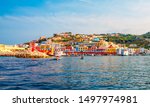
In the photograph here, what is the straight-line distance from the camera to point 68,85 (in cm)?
1061

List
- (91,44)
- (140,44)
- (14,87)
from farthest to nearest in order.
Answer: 1. (140,44)
2. (91,44)
3. (14,87)

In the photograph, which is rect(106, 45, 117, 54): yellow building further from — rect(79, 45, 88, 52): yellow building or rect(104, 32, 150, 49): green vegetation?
rect(104, 32, 150, 49): green vegetation

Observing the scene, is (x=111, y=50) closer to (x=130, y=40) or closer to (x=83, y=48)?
(x=83, y=48)

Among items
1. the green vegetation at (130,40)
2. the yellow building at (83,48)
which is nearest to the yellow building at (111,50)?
the yellow building at (83,48)

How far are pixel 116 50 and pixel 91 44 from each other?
30.7 ft

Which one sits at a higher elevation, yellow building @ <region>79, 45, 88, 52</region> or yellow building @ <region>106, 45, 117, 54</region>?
yellow building @ <region>79, 45, 88, 52</region>

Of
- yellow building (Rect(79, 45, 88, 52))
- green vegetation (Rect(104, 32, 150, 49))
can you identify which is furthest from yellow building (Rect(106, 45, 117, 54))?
green vegetation (Rect(104, 32, 150, 49))

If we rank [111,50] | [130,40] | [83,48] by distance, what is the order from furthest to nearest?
[130,40] < [111,50] < [83,48]

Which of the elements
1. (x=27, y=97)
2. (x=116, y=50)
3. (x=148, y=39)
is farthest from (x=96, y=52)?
(x=27, y=97)

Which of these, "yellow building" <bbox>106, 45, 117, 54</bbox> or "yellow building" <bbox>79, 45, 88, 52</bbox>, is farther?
"yellow building" <bbox>106, 45, 117, 54</bbox>

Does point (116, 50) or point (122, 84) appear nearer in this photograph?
point (122, 84)

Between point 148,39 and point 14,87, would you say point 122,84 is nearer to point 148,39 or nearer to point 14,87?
point 14,87

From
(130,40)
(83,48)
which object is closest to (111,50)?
(83,48)

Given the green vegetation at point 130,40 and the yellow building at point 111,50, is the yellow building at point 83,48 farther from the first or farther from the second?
the green vegetation at point 130,40
